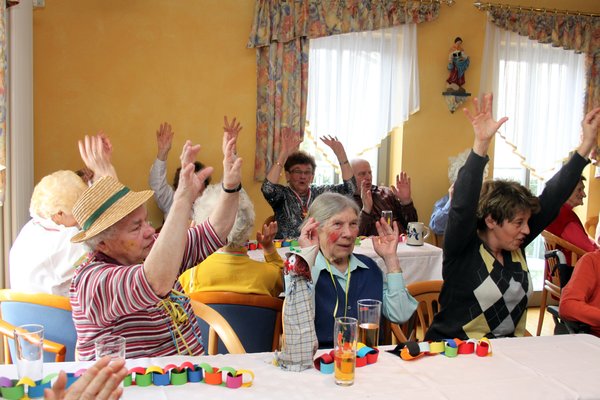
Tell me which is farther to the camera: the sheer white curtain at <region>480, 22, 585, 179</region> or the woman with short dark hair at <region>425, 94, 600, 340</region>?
the sheer white curtain at <region>480, 22, 585, 179</region>

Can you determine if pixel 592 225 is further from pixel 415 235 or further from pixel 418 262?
pixel 418 262

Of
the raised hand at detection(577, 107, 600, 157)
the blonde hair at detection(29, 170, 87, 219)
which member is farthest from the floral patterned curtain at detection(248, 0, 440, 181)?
the raised hand at detection(577, 107, 600, 157)

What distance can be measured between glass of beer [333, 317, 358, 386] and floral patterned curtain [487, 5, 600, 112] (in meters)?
4.58

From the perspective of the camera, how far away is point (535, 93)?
5.65 meters

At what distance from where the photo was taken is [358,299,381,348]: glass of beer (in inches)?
70.3

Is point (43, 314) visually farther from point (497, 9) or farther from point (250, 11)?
point (497, 9)

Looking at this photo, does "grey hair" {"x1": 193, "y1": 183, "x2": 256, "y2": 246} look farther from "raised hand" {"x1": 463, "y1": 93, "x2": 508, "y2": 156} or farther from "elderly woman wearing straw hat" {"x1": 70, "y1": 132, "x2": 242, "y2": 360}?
"raised hand" {"x1": 463, "y1": 93, "x2": 508, "y2": 156}

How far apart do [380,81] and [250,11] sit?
4.17 feet

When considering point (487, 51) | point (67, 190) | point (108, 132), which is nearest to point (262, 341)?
point (67, 190)

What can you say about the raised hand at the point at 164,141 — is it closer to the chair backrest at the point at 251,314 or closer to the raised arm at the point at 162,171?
the raised arm at the point at 162,171

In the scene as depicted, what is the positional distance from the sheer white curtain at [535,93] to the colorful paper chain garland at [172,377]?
4.58m

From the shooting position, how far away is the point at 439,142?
555 cm

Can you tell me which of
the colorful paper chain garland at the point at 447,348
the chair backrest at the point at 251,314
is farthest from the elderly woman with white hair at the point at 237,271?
the colorful paper chain garland at the point at 447,348

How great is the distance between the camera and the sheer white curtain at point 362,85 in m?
5.11
